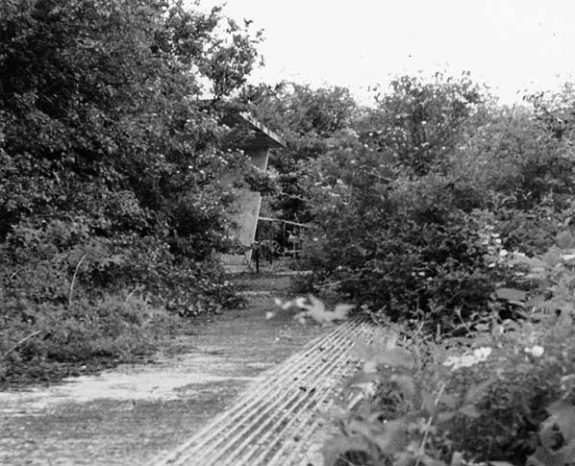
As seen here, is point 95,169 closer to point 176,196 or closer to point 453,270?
point 176,196

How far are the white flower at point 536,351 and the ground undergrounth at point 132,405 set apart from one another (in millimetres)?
1801

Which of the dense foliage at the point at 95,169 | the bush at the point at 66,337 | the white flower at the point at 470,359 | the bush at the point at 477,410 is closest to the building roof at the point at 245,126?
the dense foliage at the point at 95,169

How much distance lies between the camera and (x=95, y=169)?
9922 mm

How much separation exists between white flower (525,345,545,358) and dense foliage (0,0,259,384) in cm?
480

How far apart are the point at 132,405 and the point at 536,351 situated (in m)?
2.88

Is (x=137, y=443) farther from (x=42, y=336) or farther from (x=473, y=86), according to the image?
(x=473, y=86)

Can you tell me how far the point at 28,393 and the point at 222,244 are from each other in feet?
24.5

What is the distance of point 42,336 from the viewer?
6.48 meters

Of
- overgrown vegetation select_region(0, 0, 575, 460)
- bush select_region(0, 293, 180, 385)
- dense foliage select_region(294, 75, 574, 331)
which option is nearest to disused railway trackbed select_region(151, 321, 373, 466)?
overgrown vegetation select_region(0, 0, 575, 460)

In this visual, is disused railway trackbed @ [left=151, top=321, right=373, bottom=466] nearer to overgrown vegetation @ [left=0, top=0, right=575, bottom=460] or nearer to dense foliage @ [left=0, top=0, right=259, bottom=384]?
overgrown vegetation @ [left=0, top=0, right=575, bottom=460]

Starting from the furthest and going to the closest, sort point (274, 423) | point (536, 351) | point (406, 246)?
point (406, 246)
point (274, 423)
point (536, 351)

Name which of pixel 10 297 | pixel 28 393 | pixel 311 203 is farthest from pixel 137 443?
pixel 311 203

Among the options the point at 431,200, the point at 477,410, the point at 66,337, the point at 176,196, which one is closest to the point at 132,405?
the point at 66,337

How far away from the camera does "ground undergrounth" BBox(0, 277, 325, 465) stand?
140 inches
